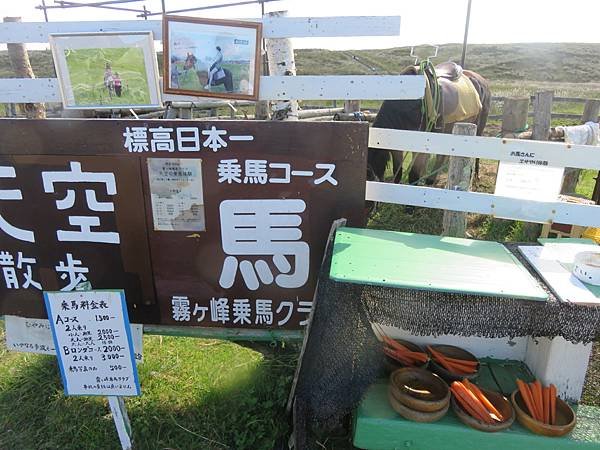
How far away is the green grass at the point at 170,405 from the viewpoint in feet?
8.30

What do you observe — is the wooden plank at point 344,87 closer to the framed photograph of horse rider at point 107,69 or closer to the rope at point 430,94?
the framed photograph of horse rider at point 107,69

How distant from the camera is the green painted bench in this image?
6.43ft

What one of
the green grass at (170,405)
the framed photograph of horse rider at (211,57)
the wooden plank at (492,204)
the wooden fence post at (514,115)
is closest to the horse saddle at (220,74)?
the framed photograph of horse rider at (211,57)

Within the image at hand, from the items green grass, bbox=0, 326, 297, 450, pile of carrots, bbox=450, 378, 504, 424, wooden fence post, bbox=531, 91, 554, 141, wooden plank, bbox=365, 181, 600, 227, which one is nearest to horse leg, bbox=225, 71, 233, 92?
wooden plank, bbox=365, 181, 600, 227

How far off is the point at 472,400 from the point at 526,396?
28 cm

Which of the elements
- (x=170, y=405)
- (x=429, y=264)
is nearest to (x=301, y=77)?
(x=429, y=264)

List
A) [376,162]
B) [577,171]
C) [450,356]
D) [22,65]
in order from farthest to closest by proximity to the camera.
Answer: [577,171]
[376,162]
[22,65]
[450,356]

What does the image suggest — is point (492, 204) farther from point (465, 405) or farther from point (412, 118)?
point (412, 118)

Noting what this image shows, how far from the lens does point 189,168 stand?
2.36 m

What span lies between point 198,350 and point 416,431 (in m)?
1.80

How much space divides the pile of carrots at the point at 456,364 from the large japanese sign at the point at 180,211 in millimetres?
786

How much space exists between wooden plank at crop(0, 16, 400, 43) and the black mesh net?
1.12 metres

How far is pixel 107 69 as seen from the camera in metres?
2.32

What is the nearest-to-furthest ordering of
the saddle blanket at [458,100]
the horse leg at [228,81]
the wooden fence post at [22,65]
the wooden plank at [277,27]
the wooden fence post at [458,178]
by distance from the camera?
the wooden plank at [277,27] < the horse leg at [228,81] < the wooden fence post at [458,178] < the wooden fence post at [22,65] < the saddle blanket at [458,100]
